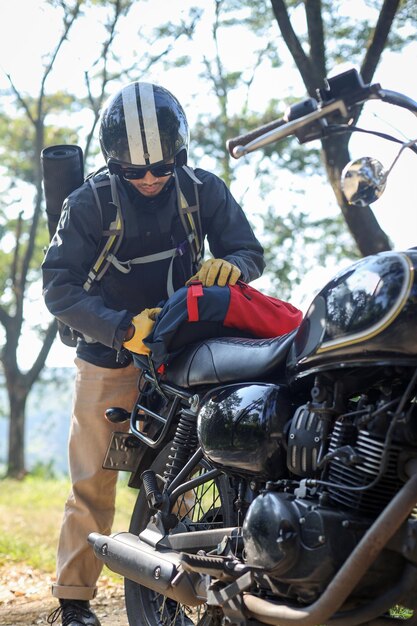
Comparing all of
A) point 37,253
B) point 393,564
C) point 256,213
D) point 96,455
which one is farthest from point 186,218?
point 37,253

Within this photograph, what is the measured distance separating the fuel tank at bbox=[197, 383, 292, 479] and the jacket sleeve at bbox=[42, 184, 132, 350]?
0.91 m

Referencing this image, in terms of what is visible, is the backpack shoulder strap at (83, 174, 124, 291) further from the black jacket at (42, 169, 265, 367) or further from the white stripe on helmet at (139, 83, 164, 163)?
the white stripe on helmet at (139, 83, 164, 163)

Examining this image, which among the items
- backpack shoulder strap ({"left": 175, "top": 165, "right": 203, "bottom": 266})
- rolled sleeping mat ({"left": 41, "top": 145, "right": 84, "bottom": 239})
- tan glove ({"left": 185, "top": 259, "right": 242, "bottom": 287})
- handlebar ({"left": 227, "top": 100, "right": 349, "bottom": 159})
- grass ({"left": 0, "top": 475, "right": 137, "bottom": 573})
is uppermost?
rolled sleeping mat ({"left": 41, "top": 145, "right": 84, "bottom": 239})

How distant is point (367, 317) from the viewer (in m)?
2.77

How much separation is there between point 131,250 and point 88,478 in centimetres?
112

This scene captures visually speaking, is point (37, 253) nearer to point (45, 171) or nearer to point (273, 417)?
point (45, 171)

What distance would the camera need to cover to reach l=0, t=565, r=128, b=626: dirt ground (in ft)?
17.3

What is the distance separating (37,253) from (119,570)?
1687 cm

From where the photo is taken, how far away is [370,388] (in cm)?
292

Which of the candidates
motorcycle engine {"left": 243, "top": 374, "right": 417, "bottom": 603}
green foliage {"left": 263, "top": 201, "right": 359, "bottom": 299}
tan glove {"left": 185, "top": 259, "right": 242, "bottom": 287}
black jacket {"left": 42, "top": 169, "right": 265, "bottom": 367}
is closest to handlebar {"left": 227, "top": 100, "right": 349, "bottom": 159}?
motorcycle engine {"left": 243, "top": 374, "right": 417, "bottom": 603}

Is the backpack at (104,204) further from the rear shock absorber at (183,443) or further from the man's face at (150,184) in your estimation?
the rear shock absorber at (183,443)

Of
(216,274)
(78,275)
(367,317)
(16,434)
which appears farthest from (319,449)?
(16,434)

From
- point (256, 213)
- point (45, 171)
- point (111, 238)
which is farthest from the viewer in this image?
point (256, 213)

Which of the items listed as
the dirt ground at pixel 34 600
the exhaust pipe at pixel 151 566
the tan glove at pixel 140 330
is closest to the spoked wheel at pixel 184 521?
the exhaust pipe at pixel 151 566
